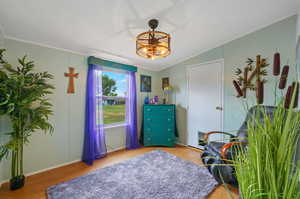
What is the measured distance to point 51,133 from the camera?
7.12 feet

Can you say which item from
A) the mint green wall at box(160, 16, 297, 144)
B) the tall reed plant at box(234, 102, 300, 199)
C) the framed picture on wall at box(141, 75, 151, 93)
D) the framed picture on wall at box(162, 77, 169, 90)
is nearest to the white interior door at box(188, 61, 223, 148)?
Answer: the mint green wall at box(160, 16, 297, 144)

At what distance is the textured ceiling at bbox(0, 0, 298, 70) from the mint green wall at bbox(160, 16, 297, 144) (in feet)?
0.54

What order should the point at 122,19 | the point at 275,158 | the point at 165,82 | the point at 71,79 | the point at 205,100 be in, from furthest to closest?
the point at 165,82
the point at 205,100
the point at 71,79
the point at 122,19
the point at 275,158

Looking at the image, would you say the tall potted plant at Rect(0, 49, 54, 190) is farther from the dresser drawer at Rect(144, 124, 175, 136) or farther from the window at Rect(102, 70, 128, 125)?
the dresser drawer at Rect(144, 124, 175, 136)

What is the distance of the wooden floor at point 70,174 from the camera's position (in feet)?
5.37

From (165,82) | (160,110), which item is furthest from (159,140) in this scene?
(165,82)

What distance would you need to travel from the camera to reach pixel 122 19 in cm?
179

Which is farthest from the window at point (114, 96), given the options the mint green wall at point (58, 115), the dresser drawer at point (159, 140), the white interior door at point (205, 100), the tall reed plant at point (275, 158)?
the tall reed plant at point (275, 158)

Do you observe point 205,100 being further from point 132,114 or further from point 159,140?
point 132,114

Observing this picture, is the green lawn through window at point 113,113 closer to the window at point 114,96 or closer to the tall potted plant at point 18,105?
the window at point 114,96

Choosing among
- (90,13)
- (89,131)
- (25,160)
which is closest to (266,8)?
(90,13)

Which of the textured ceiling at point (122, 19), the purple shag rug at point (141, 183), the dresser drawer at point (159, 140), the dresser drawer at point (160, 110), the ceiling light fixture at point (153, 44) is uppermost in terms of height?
the textured ceiling at point (122, 19)

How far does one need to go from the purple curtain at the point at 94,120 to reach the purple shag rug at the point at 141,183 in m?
0.52

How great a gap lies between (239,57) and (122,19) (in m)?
2.21
